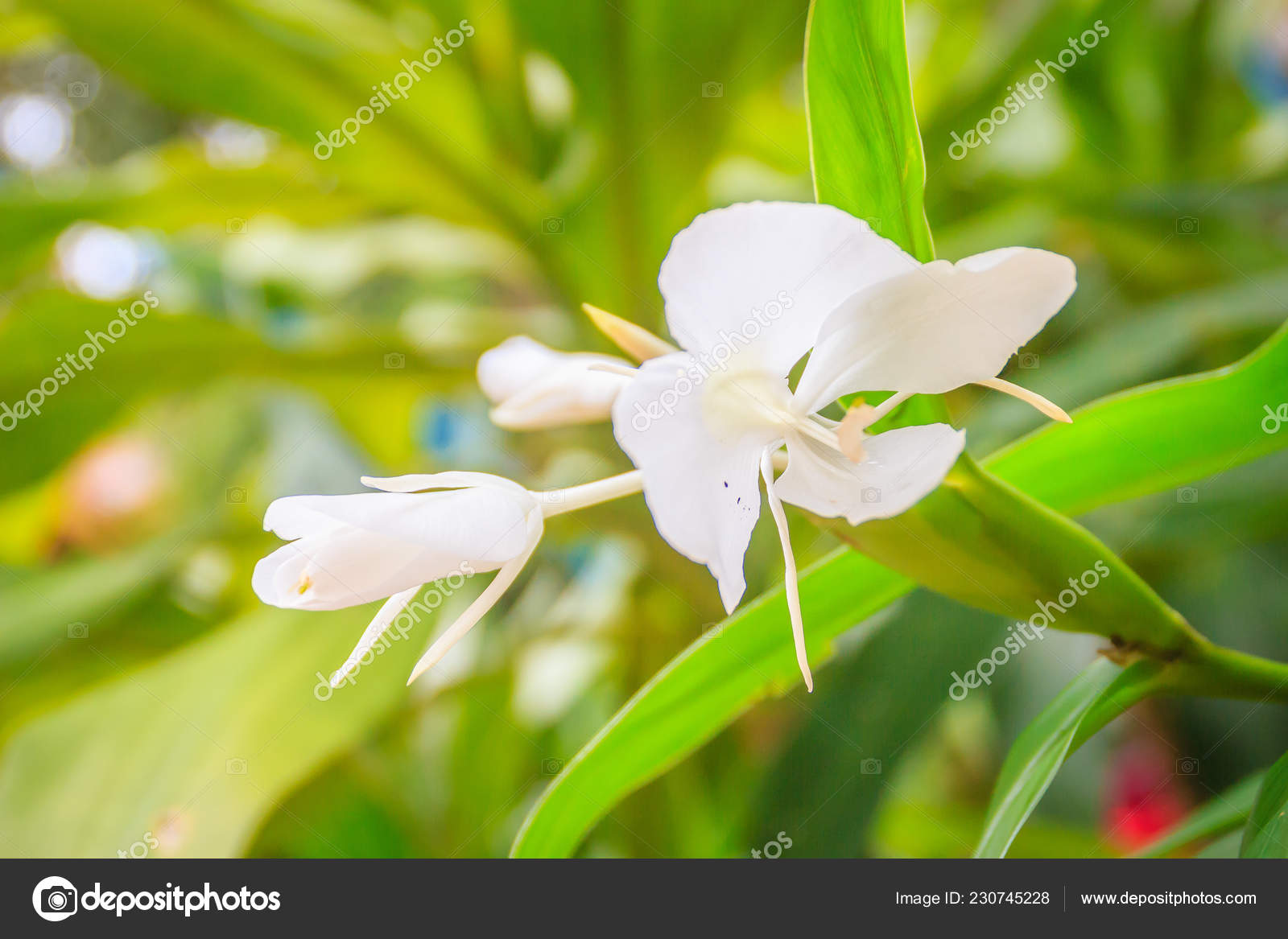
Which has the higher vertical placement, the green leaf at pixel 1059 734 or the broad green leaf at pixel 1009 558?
the broad green leaf at pixel 1009 558

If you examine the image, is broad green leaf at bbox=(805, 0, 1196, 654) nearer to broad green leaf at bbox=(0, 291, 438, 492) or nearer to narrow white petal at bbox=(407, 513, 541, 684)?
narrow white petal at bbox=(407, 513, 541, 684)

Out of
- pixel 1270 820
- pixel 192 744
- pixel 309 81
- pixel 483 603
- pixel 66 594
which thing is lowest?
pixel 1270 820

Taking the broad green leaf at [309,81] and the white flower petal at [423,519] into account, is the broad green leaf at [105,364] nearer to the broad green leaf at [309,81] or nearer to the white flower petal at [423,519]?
the broad green leaf at [309,81]

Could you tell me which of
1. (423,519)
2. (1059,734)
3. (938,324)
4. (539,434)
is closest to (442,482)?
(423,519)

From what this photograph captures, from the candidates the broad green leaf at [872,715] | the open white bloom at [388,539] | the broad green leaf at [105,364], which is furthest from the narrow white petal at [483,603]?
the broad green leaf at [105,364]
